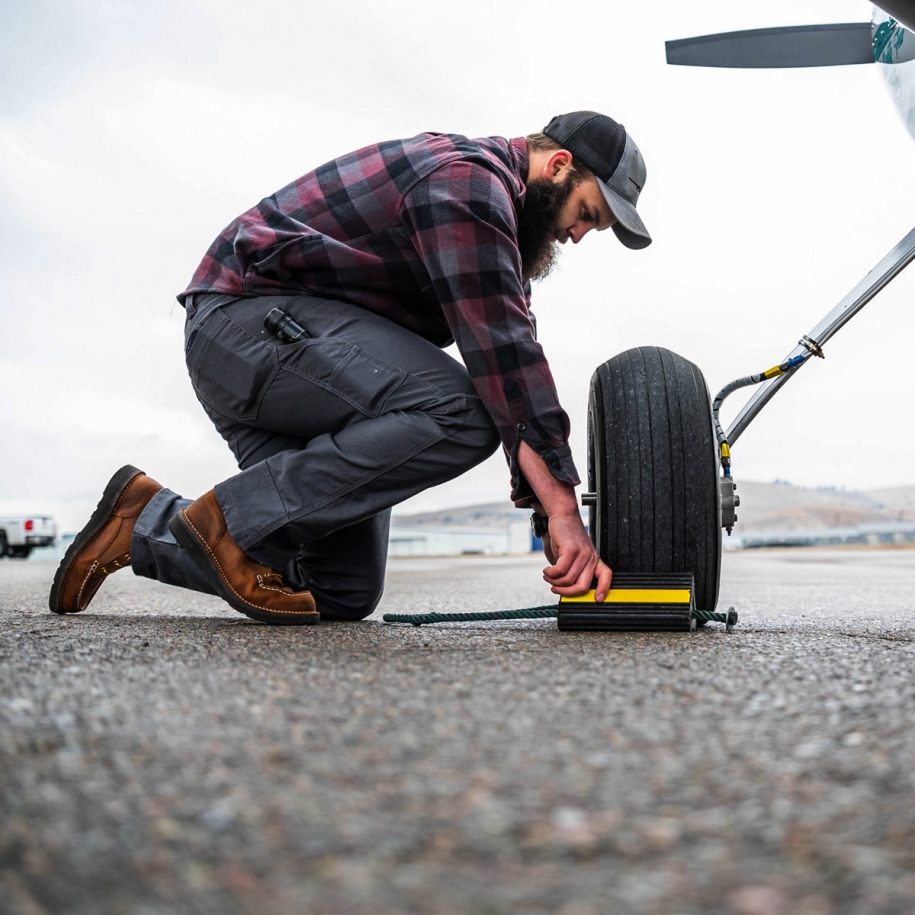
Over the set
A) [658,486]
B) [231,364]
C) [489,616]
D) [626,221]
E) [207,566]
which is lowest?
[489,616]

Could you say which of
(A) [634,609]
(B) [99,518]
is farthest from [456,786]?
(B) [99,518]

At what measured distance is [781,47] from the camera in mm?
2482

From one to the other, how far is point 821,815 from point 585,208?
59.3 inches

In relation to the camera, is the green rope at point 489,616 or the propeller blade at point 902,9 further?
the green rope at point 489,616

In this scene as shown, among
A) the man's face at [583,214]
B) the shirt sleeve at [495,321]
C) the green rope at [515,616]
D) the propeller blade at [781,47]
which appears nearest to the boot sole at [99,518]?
the green rope at [515,616]

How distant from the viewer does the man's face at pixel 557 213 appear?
1780 mm

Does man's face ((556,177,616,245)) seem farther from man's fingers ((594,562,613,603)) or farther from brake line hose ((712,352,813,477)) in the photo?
man's fingers ((594,562,613,603))

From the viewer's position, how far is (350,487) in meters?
1.55

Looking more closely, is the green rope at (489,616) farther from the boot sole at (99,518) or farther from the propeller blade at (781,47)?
the propeller blade at (781,47)

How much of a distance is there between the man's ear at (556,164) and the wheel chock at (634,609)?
83 centimetres

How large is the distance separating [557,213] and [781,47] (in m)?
1.16

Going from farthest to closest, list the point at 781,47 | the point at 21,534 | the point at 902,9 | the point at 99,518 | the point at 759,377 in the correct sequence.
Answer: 1. the point at 21,534
2. the point at 781,47
3. the point at 759,377
4. the point at 99,518
5. the point at 902,9

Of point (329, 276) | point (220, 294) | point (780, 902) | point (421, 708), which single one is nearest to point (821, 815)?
point (780, 902)

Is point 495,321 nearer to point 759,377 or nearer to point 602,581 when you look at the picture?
point 602,581
